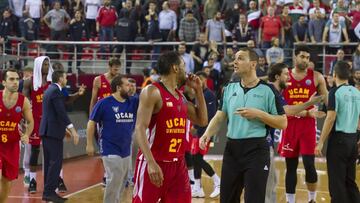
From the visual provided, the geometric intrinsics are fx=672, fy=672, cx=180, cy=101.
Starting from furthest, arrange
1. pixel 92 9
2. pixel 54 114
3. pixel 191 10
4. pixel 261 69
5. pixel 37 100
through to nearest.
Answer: pixel 92 9 → pixel 191 10 → pixel 261 69 → pixel 37 100 → pixel 54 114

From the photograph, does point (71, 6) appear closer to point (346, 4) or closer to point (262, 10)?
point (262, 10)

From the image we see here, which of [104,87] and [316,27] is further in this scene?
[316,27]

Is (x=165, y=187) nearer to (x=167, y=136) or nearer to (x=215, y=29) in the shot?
(x=167, y=136)

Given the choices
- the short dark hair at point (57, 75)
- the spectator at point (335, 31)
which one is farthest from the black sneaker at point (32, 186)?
the spectator at point (335, 31)

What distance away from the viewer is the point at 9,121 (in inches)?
392

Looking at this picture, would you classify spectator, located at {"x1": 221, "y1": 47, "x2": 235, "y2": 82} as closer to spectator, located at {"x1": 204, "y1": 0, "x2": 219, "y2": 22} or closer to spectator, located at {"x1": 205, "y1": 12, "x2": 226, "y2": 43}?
spectator, located at {"x1": 205, "y1": 12, "x2": 226, "y2": 43}

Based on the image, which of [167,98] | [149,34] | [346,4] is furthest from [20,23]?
[167,98]

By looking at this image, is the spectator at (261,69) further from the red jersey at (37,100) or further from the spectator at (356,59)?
the red jersey at (37,100)

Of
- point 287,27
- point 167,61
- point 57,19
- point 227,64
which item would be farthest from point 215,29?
point 167,61

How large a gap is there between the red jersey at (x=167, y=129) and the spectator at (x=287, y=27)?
543 inches

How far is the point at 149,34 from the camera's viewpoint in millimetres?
21375

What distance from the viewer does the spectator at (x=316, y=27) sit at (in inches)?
791

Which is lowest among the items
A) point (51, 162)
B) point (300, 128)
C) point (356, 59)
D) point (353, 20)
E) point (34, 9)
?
point (51, 162)

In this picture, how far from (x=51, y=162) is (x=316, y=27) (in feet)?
37.2
